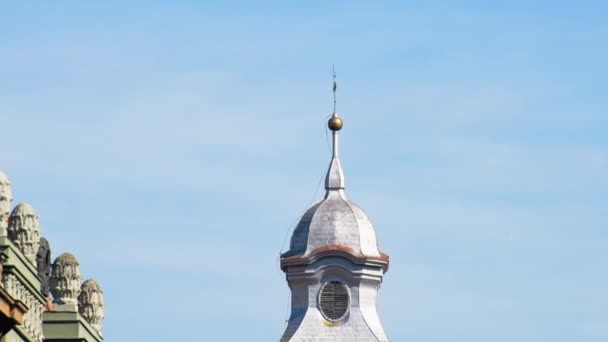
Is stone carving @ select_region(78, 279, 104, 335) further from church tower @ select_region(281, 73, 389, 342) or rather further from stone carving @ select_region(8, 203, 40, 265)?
church tower @ select_region(281, 73, 389, 342)

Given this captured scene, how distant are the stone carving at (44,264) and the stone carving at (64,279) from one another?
84cm

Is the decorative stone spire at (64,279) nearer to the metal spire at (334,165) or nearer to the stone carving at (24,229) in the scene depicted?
the stone carving at (24,229)

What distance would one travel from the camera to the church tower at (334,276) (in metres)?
174

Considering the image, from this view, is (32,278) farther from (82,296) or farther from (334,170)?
(334,170)

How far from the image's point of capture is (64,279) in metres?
106

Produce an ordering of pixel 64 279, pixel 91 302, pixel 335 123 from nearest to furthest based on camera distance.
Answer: pixel 64 279 → pixel 91 302 → pixel 335 123

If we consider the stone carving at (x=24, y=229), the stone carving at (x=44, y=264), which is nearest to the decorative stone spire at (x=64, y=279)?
the stone carving at (x=44, y=264)

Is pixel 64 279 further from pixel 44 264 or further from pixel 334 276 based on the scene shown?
pixel 334 276

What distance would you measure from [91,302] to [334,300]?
213ft

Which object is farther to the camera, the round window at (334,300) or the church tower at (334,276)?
the round window at (334,300)

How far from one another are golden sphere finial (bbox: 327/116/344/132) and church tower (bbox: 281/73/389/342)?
6.19m

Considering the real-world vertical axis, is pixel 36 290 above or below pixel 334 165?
below

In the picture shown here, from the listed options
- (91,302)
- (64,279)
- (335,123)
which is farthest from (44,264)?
(335,123)

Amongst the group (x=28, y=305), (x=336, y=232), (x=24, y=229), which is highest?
(x=336, y=232)
